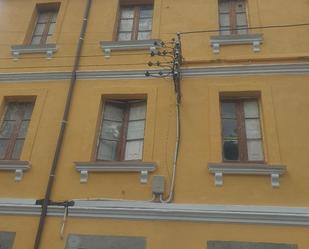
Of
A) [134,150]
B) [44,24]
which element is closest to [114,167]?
[134,150]

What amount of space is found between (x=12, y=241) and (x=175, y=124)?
416 cm

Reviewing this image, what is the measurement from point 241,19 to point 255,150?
4034 mm

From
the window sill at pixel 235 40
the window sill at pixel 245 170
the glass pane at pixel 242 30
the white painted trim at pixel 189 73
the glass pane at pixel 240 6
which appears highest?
the glass pane at pixel 240 6

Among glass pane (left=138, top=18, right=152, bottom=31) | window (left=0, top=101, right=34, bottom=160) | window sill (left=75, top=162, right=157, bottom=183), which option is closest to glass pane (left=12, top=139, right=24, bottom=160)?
window (left=0, top=101, right=34, bottom=160)

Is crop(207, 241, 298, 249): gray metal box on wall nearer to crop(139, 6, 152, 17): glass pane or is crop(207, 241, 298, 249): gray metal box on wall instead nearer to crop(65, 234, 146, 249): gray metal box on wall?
crop(65, 234, 146, 249): gray metal box on wall

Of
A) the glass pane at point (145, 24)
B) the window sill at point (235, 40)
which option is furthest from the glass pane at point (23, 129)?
the window sill at point (235, 40)

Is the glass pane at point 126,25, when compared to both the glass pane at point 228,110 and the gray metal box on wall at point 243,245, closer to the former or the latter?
the glass pane at point 228,110

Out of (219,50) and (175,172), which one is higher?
(219,50)

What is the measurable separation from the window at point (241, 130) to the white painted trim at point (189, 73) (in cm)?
72

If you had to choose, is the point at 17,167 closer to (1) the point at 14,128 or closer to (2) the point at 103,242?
(1) the point at 14,128

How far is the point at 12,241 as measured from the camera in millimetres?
7809

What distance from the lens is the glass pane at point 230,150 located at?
8.26m

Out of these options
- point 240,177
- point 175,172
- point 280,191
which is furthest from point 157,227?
point 280,191

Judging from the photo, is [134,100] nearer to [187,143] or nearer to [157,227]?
[187,143]
